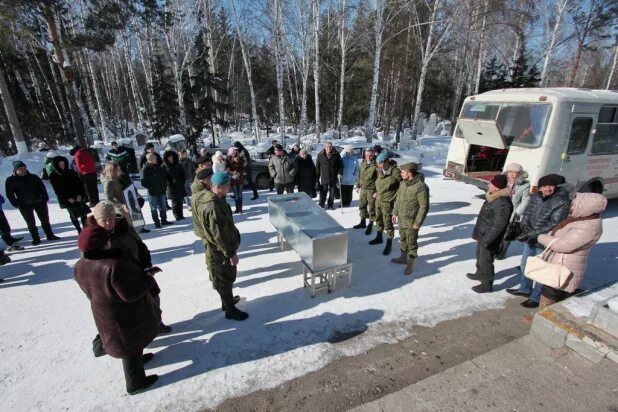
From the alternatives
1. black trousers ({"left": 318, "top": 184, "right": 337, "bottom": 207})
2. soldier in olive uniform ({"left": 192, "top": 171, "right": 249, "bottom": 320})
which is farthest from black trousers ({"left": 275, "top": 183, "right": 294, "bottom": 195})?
soldier in olive uniform ({"left": 192, "top": 171, "right": 249, "bottom": 320})

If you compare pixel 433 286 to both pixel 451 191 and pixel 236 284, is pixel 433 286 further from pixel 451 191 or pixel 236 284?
pixel 451 191

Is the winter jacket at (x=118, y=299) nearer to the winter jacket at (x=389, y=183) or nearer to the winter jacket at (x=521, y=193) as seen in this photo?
the winter jacket at (x=389, y=183)

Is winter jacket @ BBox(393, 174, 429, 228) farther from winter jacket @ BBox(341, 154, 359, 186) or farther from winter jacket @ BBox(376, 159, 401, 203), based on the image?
winter jacket @ BBox(341, 154, 359, 186)

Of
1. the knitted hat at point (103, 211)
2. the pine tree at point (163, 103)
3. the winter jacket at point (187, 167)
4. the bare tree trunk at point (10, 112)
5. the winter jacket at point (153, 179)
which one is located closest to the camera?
the knitted hat at point (103, 211)

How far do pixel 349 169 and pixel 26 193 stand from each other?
6.37m

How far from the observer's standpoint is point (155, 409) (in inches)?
105

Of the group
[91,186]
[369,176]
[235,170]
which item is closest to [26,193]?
[91,186]

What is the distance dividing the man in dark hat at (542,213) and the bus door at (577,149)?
354cm

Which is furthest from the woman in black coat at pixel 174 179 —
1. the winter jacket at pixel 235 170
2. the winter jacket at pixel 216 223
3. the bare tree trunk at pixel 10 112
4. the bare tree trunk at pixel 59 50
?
the bare tree trunk at pixel 10 112

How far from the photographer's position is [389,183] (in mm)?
5164

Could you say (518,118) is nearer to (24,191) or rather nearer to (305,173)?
(305,173)

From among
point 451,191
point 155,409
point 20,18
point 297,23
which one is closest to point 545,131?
point 451,191

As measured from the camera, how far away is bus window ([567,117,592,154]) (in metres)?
6.39

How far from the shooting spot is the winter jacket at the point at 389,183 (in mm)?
5180
